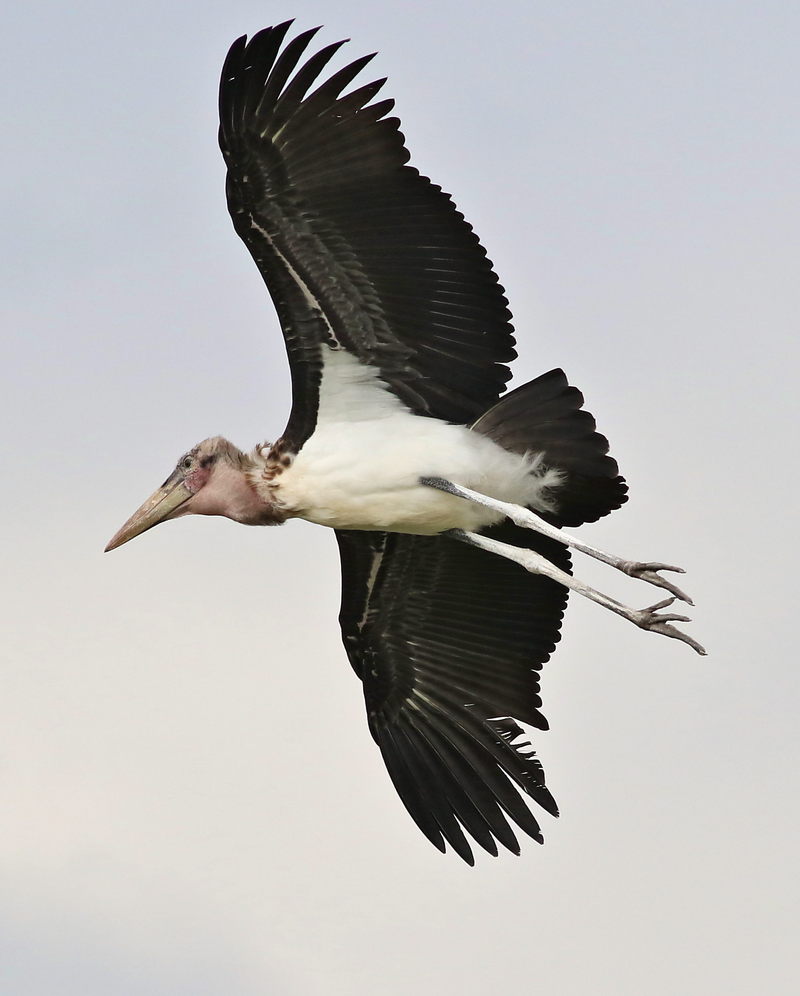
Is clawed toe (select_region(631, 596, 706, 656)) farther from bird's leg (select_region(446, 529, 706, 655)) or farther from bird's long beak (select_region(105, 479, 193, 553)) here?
bird's long beak (select_region(105, 479, 193, 553))

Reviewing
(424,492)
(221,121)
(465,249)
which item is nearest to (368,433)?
(424,492)

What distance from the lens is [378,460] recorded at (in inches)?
545

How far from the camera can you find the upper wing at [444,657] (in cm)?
1502

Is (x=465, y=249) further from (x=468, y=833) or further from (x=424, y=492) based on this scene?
(x=468, y=833)

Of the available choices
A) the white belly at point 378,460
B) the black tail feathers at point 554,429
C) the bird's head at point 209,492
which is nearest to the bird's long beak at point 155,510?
the bird's head at point 209,492

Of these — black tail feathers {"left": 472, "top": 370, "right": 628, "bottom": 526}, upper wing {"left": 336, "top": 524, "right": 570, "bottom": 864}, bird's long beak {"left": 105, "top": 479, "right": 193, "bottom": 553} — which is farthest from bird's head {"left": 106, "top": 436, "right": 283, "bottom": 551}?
black tail feathers {"left": 472, "top": 370, "right": 628, "bottom": 526}

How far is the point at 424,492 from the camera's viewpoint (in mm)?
13953

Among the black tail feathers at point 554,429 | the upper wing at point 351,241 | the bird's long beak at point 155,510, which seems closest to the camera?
the upper wing at point 351,241

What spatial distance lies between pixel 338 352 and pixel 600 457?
184 cm

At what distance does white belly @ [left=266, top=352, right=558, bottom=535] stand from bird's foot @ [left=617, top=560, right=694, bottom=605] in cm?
79

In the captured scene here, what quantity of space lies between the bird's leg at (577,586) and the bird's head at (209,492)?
4.59ft

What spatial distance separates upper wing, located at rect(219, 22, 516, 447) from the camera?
12.6 metres

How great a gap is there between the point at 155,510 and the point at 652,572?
3686mm

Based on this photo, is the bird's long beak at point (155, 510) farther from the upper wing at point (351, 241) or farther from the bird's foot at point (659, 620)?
the bird's foot at point (659, 620)
